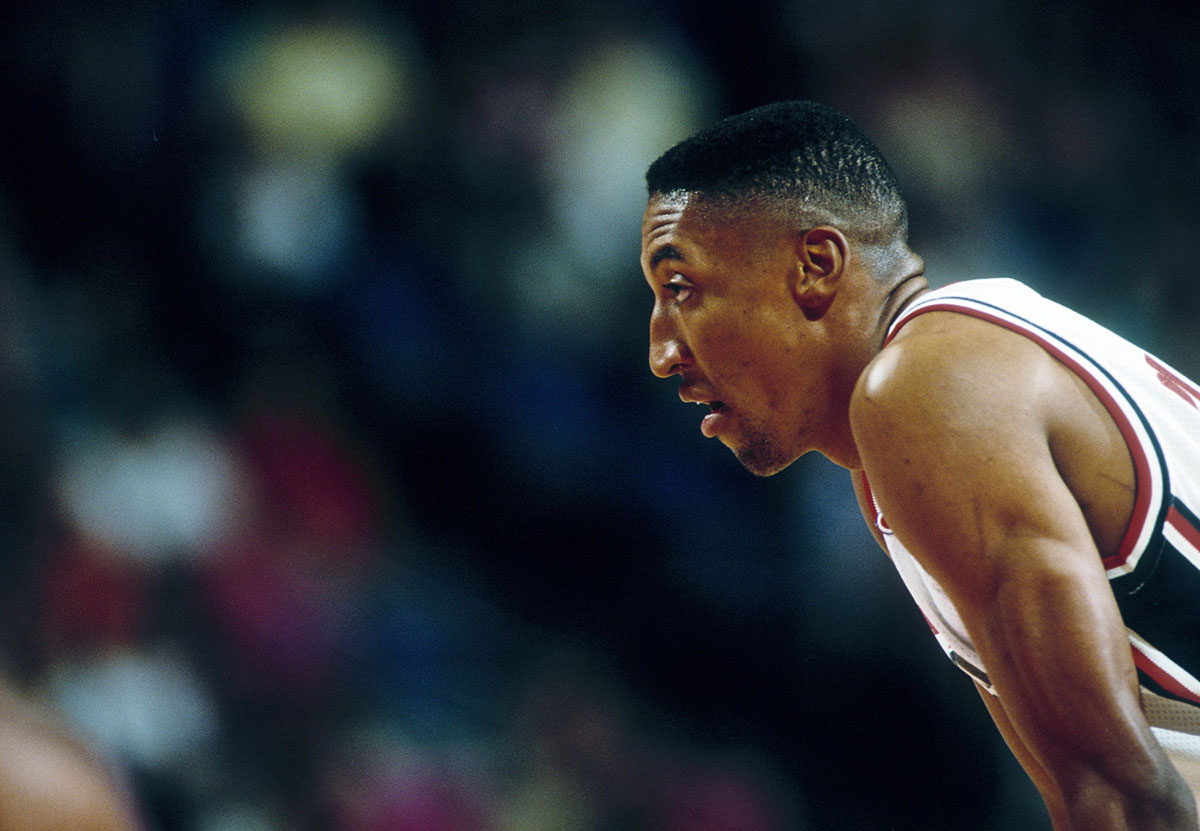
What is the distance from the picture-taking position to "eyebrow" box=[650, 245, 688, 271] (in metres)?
1.52

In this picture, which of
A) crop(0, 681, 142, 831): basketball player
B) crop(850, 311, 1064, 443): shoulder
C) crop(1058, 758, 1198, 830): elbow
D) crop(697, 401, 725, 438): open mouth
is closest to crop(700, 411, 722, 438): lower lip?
crop(697, 401, 725, 438): open mouth

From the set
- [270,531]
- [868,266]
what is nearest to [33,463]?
[868,266]

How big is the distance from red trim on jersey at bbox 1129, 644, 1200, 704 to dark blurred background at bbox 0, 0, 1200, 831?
1.62 m

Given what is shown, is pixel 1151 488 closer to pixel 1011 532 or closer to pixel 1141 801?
pixel 1011 532

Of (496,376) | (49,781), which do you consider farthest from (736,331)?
(496,376)

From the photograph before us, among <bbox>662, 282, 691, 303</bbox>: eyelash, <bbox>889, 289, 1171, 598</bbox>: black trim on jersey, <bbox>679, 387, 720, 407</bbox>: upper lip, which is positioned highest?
<bbox>662, 282, 691, 303</bbox>: eyelash

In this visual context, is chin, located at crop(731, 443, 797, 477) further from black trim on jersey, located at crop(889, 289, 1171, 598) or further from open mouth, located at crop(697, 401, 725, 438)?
black trim on jersey, located at crop(889, 289, 1171, 598)

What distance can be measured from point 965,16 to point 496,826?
108 inches

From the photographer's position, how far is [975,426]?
1008 millimetres

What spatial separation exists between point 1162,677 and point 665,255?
0.89 meters

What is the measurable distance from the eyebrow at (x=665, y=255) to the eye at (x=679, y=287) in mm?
30

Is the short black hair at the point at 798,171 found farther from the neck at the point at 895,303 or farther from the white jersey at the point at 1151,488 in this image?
the white jersey at the point at 1151,488

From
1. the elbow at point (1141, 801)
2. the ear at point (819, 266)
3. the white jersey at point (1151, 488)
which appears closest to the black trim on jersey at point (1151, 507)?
the white jersey at point (1151, 488)

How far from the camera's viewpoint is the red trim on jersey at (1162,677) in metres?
1.14
